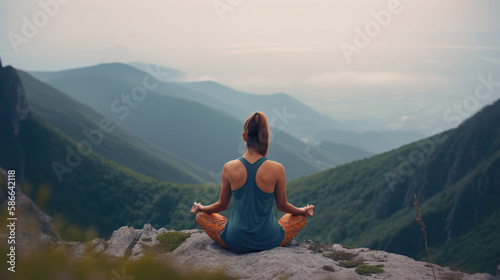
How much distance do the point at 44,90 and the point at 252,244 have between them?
217 meters

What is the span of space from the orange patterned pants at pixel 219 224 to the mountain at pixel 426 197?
59.9m

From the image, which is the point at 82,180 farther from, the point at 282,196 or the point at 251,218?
the point at 282,196

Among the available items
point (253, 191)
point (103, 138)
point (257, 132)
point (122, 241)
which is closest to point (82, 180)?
point (103, 138)

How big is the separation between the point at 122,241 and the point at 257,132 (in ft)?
19.8

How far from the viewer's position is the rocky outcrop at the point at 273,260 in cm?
916

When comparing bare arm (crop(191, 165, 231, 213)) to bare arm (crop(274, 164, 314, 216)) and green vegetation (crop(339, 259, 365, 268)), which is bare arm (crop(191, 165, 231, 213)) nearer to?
bare arm (crop(274, 164, 314, 216))

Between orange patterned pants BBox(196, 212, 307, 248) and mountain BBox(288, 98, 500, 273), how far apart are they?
59915mm

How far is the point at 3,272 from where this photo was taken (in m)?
2.82

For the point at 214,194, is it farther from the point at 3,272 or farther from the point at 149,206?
the point at 3,272

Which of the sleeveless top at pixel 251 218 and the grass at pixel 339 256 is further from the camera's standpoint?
the grass at pixel 339 256

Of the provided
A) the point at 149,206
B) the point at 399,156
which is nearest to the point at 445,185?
the point at 399,156

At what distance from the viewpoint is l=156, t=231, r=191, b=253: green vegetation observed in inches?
470

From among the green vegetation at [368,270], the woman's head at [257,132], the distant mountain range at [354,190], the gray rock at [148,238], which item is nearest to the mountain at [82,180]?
the distant mountain range at [354,190]

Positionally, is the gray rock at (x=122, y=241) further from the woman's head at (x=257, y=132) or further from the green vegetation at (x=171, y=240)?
the woman's head at (x=257, y=132)
